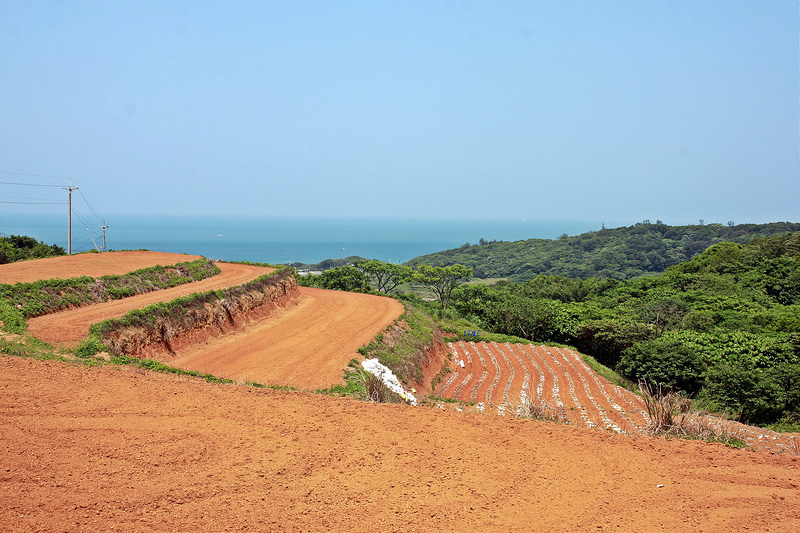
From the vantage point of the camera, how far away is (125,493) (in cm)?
523

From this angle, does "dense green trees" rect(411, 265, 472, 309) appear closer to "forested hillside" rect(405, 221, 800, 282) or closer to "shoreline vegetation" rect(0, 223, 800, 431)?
"shoreline vegetation" rect(0, 223, 800, 431)

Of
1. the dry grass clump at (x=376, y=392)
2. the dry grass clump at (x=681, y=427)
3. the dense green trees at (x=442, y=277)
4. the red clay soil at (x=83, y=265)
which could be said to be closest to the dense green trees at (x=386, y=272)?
the dense green trees at (x=442, y=277)

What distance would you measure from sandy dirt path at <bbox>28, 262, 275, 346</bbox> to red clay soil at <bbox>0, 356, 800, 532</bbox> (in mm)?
5508

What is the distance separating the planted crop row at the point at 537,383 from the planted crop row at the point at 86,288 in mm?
12894

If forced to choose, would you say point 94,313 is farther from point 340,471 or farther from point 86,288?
point 340,471

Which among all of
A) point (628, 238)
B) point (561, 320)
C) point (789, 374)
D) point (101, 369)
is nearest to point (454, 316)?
point (561, 320)

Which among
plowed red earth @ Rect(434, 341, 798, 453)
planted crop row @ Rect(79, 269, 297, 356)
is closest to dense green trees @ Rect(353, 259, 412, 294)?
plowed red earth @ Rect(434, 341, 798, 453)

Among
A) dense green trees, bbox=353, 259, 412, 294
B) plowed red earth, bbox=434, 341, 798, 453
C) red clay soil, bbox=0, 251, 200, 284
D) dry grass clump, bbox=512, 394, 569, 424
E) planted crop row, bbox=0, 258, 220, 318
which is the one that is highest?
red clay soil, bbox=0, 251, 200, 284

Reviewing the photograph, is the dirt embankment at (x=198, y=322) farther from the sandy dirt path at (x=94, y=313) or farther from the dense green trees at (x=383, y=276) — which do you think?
the dense green trees at (x=383, y=276)

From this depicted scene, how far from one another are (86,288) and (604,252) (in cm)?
12806

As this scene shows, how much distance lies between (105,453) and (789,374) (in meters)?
25.2

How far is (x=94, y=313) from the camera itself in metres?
15.5

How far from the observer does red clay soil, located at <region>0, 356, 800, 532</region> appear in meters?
5.05

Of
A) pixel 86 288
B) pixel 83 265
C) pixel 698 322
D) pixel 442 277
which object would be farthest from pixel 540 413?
pixel 442 277
